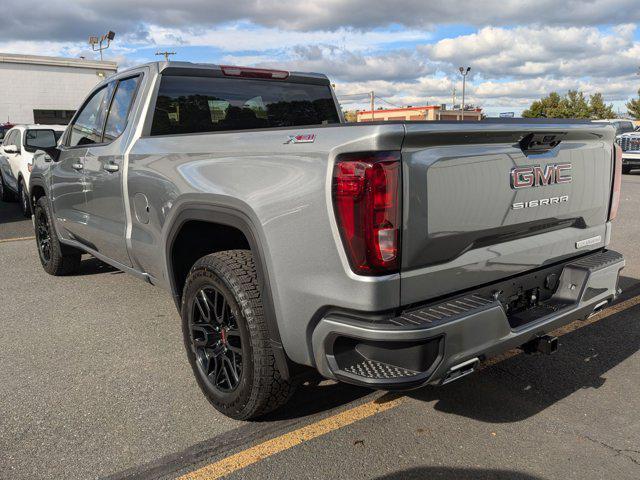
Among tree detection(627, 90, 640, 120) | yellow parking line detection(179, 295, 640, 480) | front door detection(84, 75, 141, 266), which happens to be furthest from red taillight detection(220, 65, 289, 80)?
tree detection(627, 90, 640, 120)

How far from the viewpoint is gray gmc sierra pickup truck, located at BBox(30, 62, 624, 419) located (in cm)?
227

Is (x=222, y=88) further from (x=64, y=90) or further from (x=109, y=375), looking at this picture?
(x=64, y=90)

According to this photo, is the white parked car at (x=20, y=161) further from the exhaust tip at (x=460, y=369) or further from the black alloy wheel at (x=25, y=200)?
the exhaust tip at (x=460, y=369)

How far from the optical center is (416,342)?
224cm

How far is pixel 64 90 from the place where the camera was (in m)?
33.8

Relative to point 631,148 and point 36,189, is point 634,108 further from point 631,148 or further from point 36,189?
point 36,189

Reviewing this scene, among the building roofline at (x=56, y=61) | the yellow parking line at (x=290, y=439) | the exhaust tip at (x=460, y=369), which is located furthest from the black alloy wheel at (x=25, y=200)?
the building roofline at (x=56, y=61)

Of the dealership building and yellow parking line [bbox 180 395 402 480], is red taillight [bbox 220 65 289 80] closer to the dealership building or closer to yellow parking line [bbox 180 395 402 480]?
yellow parking line [bbox 180 395 402 480]

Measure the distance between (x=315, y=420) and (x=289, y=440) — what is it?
0.24 meters

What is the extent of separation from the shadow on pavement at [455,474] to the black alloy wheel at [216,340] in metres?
0.92

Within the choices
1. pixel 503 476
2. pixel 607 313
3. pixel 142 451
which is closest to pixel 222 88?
pixel 142 451

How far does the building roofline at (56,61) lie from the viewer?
105 ft

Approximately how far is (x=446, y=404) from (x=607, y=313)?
223 centimetres

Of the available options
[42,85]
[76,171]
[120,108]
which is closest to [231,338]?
[120,108]
